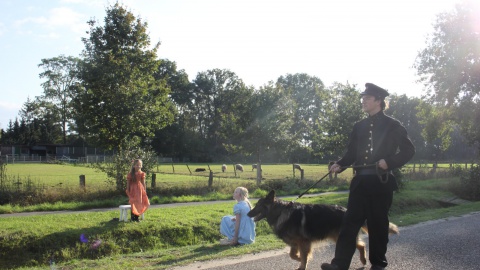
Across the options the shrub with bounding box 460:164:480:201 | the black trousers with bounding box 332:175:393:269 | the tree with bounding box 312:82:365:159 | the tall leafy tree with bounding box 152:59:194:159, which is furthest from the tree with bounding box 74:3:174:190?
the tall leafy tree with bounding box 152:59:194:159

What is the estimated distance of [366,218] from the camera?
16.7 feet

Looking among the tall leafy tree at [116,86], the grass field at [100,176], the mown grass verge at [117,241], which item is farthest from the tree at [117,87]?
the mown grass verge at [117,241]

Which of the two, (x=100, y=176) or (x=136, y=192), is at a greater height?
(x=136, y=192)

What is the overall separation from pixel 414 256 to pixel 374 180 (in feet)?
8.36

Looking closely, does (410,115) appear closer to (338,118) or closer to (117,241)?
(338,118)

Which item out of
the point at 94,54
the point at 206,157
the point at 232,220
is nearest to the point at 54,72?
the point at 206,157

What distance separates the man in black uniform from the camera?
16.1 ft

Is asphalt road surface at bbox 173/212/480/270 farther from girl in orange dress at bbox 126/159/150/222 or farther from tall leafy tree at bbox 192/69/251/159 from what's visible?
tall leafy tree at bbox 192/69/251/159

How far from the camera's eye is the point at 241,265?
6.32 meters

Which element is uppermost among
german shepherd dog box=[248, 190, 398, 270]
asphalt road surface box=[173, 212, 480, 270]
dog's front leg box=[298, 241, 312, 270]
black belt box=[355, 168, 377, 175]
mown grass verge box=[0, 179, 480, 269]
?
black belt box=[355, 168, 377, 175]

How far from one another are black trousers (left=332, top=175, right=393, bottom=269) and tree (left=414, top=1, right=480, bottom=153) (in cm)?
2488

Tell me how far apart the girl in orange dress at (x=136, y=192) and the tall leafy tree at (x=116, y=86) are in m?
6.79

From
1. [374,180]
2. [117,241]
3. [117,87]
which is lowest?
[117,241]

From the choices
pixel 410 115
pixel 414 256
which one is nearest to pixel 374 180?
pixel 414 256
